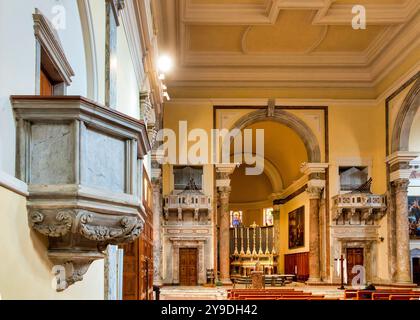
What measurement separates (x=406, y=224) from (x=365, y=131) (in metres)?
3.84

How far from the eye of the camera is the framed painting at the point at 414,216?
20.7 metres

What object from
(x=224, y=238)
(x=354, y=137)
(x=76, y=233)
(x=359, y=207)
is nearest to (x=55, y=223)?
(x=76, y=233)

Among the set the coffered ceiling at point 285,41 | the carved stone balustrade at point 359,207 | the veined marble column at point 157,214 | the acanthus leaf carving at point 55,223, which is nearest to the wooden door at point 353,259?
the carved stone balustrade at point 359,207

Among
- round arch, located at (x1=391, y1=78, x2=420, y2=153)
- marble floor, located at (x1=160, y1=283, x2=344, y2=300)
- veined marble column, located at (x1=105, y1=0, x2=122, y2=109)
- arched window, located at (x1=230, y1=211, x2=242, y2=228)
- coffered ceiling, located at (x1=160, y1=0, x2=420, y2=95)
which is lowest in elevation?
marble floor, located at (x1=160, y1=283, x2=344, y2=300)

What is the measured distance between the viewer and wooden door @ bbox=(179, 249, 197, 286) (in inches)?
819

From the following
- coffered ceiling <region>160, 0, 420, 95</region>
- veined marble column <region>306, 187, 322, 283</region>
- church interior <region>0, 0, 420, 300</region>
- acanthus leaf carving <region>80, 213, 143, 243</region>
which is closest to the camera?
acanthus leaf carving <region>80, 213, 143, 243</region>

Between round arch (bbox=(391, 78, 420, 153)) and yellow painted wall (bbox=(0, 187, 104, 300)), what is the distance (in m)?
16.0

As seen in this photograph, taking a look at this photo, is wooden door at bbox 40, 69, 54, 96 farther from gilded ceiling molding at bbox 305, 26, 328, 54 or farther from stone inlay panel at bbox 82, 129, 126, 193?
gilded ceiling molding at bbox 305, 26, 328, 54

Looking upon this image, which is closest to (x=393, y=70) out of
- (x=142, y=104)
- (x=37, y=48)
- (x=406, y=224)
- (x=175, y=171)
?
(x=406, y=224)

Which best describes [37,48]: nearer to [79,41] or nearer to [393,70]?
[79,41]

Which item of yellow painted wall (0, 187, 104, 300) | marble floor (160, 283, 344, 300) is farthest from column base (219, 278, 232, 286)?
yellow painted wall (0, 187, 104, 300)

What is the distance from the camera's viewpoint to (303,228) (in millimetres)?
23688

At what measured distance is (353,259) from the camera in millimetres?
20922

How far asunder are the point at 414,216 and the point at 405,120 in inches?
147
